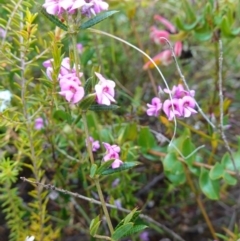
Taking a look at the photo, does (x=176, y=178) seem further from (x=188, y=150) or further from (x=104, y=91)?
(x=104, y=91)

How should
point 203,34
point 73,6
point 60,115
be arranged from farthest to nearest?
point 203,34 → point 60,115 → point 73,6

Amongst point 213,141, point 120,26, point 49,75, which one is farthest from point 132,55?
point 49,75

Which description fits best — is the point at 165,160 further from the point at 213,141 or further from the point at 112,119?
the point at 112,119

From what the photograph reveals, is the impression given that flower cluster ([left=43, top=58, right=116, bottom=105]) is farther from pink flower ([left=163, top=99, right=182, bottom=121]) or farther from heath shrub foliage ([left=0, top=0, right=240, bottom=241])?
pink flower ([left=163, top=99, right=182, bottom=121])

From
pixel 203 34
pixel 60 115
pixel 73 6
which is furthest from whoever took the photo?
pixel 203 34

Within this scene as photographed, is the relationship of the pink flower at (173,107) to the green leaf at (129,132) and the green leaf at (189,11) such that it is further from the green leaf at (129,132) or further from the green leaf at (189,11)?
the green leaf at (189,11)

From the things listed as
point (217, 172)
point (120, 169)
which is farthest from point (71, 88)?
point (217, 172)
